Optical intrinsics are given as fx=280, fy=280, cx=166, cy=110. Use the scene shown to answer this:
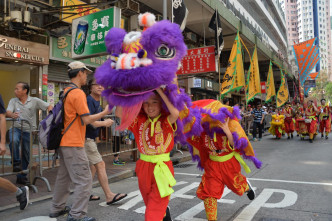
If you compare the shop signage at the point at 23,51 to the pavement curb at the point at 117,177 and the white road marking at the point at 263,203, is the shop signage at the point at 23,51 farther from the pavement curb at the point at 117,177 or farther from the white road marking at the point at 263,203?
the white road marking at the point at 263,203

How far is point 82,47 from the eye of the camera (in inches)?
332

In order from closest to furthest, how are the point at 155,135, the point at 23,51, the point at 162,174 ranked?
the point at 162,174, the point at 155,135, the point at 23,51

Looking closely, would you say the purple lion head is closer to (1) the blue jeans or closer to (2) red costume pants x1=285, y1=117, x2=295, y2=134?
(1) the blue jeans

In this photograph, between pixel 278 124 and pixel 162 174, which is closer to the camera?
pixel 162 174

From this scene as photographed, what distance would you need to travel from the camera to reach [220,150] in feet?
11.1

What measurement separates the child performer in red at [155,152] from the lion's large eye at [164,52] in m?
0.37

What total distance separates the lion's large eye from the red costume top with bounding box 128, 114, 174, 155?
0.63m

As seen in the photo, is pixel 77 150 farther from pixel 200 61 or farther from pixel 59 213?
pixel 200 61

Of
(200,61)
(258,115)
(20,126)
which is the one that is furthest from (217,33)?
(20,126)

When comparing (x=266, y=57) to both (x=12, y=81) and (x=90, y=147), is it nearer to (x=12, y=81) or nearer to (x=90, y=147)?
(x=12, y=81)

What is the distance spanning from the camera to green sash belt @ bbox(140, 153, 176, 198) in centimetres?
242

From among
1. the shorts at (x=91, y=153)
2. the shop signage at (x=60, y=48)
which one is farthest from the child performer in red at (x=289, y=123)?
the shorts at (x=91, y=153)

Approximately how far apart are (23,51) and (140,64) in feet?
27.3

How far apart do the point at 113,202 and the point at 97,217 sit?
49 cm
